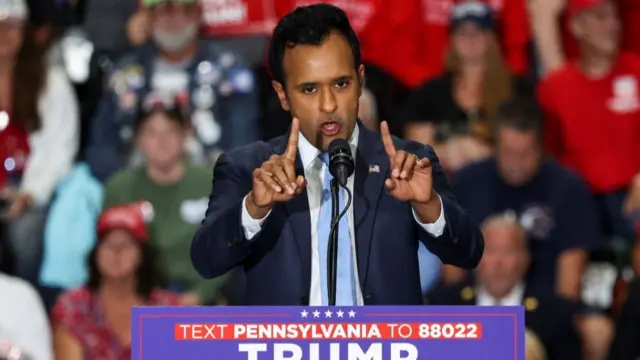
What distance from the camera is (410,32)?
7008mm

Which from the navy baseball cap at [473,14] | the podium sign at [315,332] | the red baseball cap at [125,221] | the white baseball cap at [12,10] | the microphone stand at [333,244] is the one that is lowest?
the podium sign at [315,332]

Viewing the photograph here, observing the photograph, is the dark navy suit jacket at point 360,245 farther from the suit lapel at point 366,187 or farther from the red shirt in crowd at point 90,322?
the red shirt in crowd at point 90,322

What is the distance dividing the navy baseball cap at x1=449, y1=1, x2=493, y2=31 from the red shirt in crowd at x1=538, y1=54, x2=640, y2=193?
41cm

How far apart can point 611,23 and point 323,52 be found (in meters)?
4.00

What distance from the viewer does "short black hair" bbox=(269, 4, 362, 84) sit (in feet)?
10.1

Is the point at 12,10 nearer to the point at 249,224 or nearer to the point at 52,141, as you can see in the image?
the point at 52,141

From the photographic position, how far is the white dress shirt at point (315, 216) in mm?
3012

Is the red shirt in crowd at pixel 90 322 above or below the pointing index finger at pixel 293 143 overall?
above

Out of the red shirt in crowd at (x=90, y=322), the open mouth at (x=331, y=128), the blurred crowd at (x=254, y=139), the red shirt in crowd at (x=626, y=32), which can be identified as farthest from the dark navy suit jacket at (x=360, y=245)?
the red shirt in crowd at (x=626, y=32)

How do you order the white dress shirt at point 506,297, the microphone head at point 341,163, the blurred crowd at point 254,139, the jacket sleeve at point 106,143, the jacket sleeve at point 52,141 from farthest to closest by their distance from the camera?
the jacket sleeve at point 106,143, the jacket sleeve at point 52,141, the blurred crowd at point 254,139, the white dress shirt at point 506,297, the microphone head at point 341,163

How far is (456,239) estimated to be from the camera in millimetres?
3039

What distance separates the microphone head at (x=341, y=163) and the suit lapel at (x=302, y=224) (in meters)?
0.25

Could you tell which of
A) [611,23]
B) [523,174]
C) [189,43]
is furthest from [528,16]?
Result: [189,43]

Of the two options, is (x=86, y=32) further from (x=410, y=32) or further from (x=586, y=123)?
(x=586, y=123)
